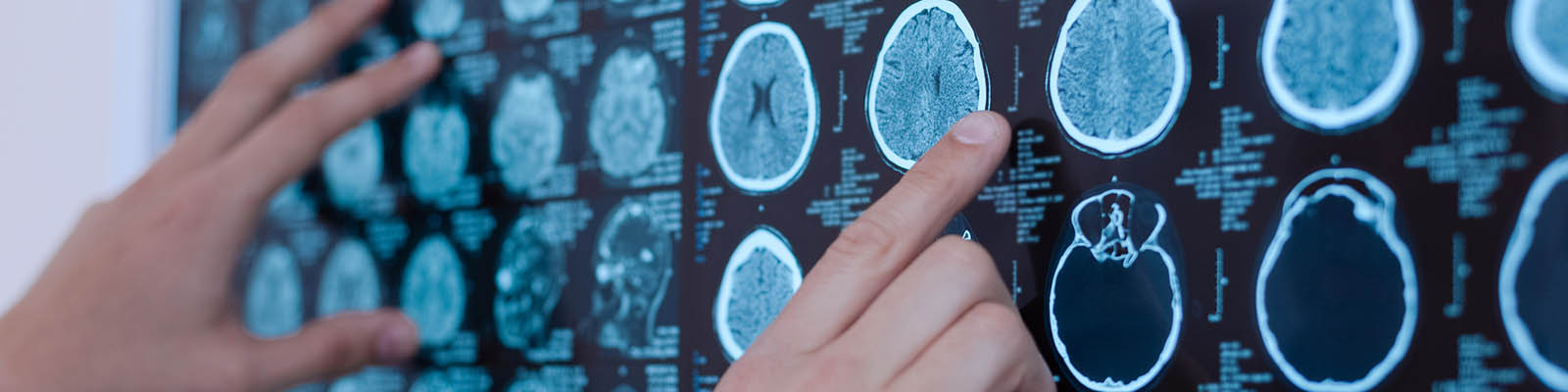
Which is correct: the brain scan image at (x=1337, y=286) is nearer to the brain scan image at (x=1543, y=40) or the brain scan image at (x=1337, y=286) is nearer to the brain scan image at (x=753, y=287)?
the brain scan image at (x=1543, y=40)

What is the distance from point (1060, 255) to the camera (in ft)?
2.48

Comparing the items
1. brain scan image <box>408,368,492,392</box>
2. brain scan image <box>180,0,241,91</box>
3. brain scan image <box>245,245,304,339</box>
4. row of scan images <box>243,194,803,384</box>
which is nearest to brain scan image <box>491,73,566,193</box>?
row of scan images <box>243,194,803,384</box>

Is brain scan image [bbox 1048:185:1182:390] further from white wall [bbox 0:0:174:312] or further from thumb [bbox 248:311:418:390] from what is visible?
white wall [bbox 0:0:174:312]

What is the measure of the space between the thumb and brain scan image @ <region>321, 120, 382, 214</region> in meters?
0.12

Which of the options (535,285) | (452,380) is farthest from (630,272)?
(452,380)

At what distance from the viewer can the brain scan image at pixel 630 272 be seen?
3.09ft

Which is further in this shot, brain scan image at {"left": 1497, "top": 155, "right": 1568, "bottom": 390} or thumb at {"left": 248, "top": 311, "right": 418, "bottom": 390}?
thumb at {"left": 248, "top": 311, "right": 418, "bottom": 390}

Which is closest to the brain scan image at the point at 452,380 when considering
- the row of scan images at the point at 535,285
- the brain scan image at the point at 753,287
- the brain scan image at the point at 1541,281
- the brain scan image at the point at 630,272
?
the row of scan images at the point at 535,285

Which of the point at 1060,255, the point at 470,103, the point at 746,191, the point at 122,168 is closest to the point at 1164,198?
the point at 1060,255

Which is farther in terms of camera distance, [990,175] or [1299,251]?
[990,175]

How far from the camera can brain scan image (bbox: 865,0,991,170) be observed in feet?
2.63

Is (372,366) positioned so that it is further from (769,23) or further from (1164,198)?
(1164,198)

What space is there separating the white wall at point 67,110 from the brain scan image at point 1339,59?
111 centimetres

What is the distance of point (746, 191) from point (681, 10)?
0.50 ft
